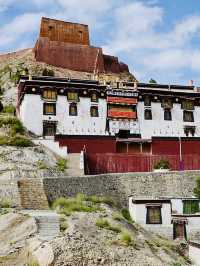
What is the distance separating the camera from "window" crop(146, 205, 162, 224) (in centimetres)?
3398

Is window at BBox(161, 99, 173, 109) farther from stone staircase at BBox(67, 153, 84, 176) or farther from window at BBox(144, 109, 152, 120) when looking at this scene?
stone staircase at BBox(67, 153, 84, 176)

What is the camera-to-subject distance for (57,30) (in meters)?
79.5

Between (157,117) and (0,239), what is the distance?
1211 inches

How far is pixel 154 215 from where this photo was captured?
112 feet

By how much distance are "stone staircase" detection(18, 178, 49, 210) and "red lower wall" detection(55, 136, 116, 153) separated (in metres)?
12.1

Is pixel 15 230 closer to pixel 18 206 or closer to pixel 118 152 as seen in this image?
pixel 18 206

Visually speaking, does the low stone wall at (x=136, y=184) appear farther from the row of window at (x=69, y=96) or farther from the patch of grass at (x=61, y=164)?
the row of window at (x=69, y=96)

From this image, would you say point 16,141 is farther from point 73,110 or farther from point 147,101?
point 147,101

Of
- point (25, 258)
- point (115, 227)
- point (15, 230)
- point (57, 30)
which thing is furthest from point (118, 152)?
point (57, 30)

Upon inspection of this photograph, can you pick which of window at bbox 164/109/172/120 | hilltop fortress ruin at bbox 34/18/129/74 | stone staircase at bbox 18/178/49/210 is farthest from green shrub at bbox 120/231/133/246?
hilltop fortress ruin at bbox 34/18/129/74

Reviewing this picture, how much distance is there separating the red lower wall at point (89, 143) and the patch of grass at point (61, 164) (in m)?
2.60

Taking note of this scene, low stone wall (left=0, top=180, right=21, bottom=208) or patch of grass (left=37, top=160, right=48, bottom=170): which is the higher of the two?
patch of grass (left=37, top=160, right=48, bottom=170)

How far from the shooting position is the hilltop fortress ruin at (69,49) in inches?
3024

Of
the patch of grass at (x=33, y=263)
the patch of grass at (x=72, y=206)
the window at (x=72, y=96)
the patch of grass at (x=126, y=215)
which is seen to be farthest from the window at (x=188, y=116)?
the patch of grass at (x=33, y=263)
